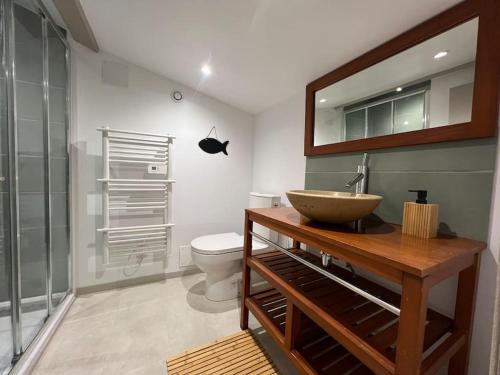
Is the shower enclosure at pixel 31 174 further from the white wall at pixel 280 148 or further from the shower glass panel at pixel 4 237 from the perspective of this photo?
the white wall at pixel 280 148

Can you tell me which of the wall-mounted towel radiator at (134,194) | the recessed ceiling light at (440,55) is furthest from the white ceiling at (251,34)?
the wall-mounted towel radiator at (134,194)

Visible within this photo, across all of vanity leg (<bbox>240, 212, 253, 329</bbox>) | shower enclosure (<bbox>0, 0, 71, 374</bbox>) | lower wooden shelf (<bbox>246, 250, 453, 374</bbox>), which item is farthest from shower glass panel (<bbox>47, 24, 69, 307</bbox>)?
lower wooden shelf (<bbox>246, 250, 453, 374</bbox>)

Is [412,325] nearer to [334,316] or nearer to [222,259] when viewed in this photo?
[334,316]

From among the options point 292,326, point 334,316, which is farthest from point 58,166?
point 334,316

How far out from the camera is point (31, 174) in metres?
1.42

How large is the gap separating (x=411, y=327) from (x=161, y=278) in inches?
80.8

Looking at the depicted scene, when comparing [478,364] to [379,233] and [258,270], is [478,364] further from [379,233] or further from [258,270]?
[258,270]

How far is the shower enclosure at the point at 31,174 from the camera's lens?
1.14m

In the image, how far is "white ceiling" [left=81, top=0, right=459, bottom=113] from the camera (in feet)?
3.16

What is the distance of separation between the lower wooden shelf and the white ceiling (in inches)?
49.7

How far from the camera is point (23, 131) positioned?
1.34 meters

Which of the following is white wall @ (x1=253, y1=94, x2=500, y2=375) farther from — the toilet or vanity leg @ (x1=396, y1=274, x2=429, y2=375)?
vanity leg @ (x1=396, y1=274, x2=429, y2=375)

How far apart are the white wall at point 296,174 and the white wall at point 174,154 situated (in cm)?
25

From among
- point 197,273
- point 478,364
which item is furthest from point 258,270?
point 197,273
